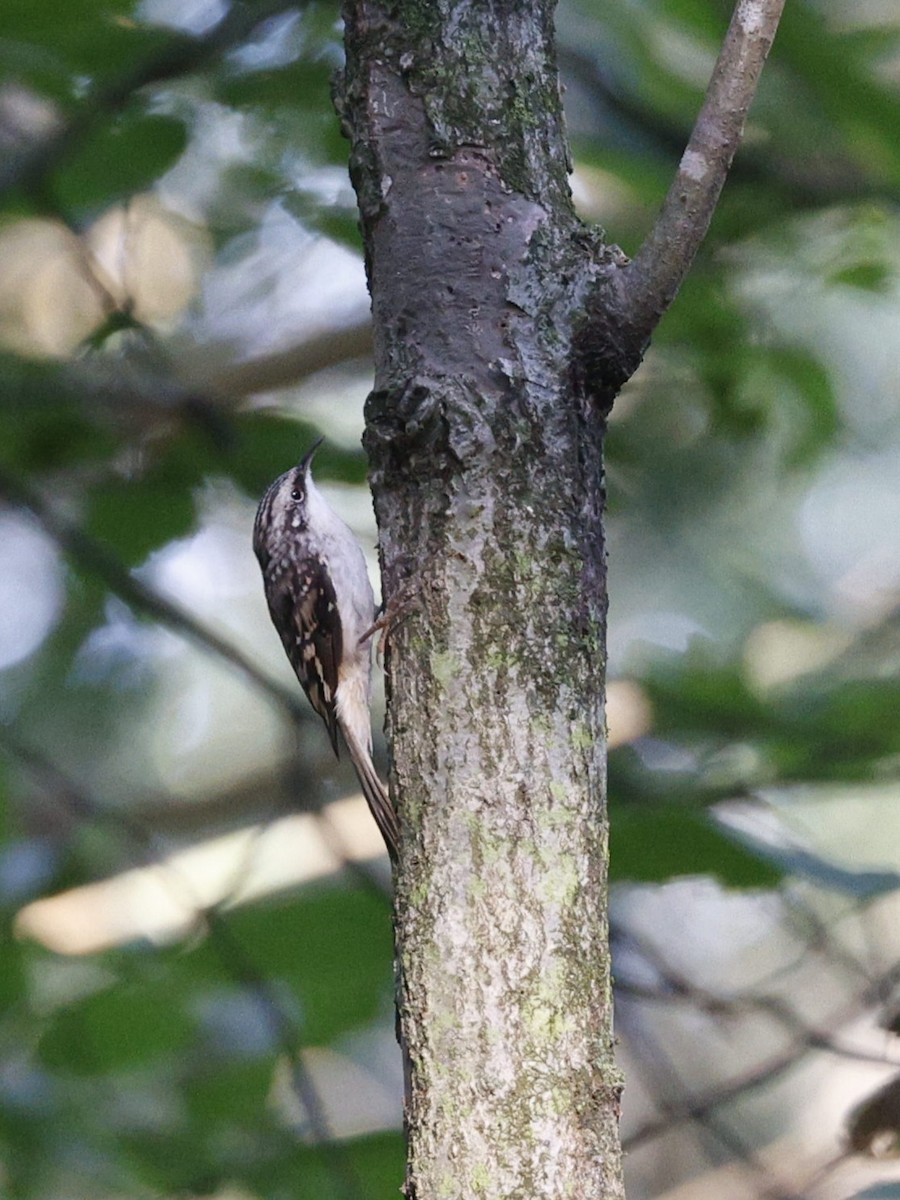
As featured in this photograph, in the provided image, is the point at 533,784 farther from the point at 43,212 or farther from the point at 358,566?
the point at 358,566

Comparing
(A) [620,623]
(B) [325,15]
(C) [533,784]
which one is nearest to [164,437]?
(B) [325,15]

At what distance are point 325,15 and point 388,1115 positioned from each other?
15.8 feet

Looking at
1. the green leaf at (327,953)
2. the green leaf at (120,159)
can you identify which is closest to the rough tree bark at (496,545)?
the green leaf at (327,953)

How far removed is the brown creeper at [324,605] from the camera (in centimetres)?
352

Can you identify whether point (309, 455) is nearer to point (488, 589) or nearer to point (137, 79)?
point (137, 79)

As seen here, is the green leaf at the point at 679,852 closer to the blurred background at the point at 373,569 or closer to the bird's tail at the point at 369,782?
the blurred background at the point at 373,569

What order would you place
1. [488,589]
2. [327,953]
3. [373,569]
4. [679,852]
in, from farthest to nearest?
1. [373,569]
2. [327,953]
3. [679,852]
4. [488,589]

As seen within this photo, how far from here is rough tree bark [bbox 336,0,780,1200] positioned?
4.80ft

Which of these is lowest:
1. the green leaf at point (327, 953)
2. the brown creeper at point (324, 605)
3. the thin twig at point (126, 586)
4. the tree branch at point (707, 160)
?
the green leaf at point (327, 953)

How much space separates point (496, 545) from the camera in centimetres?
163

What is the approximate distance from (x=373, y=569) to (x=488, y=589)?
2804 mm

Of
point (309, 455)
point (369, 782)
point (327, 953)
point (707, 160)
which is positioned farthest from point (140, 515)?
point (707, 160)

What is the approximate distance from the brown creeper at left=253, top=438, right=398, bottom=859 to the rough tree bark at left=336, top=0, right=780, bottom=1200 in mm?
1556

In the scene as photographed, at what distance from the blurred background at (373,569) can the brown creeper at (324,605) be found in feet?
0.52
